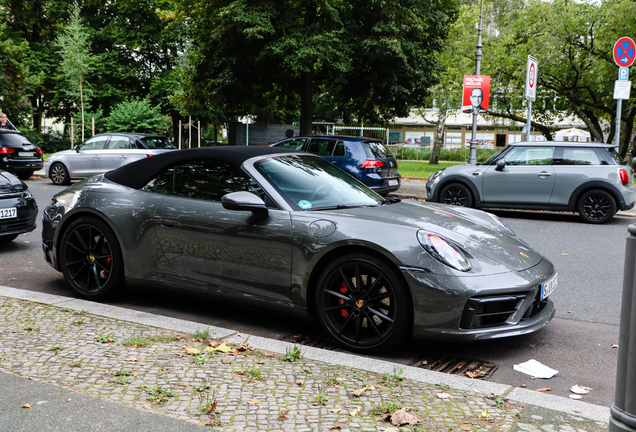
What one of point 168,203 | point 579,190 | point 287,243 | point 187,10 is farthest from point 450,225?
point 187,10

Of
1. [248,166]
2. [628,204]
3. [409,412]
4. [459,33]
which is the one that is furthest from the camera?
[459,33]

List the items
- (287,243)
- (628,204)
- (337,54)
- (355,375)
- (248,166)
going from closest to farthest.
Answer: (355,375) < (287,243) < (248,166) < (628,204) < (337,54)

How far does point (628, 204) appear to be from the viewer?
1139cm

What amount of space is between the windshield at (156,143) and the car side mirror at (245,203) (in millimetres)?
13806

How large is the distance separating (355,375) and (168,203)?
2.32m

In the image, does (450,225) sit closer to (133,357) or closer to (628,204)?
(133,357)

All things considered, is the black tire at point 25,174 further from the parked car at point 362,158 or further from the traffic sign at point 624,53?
the traffic sign at point 624,53

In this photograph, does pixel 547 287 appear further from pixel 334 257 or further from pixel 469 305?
pixel 334 257

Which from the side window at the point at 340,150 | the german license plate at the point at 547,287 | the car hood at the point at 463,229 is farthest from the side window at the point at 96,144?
the german license plate at the point at 547,287

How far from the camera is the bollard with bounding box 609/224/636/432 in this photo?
7.71 feet

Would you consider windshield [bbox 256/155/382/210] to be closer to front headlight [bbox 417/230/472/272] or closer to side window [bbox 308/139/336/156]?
front headlight [bbox 417/230/472/272]

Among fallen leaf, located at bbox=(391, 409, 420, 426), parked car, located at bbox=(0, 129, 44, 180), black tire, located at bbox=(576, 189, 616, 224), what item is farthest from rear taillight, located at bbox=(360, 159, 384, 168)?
parked car, located at bbox=(0, 129, 44, 180)

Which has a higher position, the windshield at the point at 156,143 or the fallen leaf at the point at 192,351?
the windshield at the point at 156,143

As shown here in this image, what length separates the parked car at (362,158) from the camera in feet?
45.4
